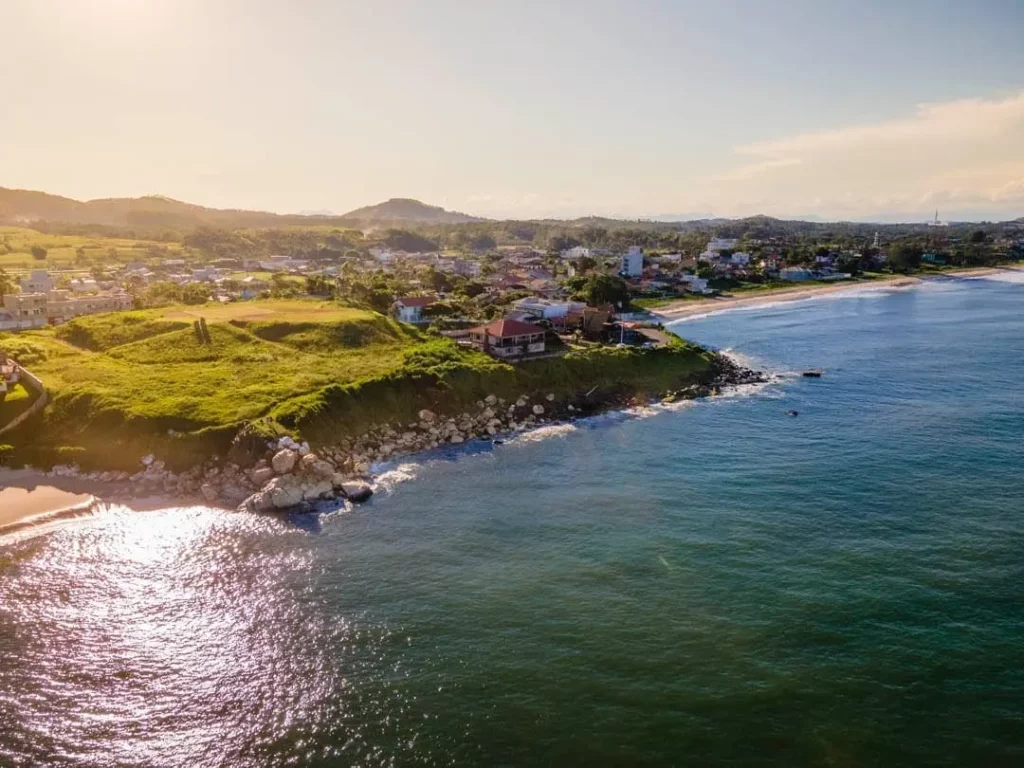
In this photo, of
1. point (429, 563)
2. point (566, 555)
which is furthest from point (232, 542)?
point (566, 555)

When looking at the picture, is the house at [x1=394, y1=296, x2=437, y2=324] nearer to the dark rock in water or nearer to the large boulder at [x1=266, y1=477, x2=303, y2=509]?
the dark rock in water

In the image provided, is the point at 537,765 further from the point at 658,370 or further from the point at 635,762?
the point at 658,370

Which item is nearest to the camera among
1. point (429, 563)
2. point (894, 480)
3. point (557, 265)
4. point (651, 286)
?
point (429, 563)

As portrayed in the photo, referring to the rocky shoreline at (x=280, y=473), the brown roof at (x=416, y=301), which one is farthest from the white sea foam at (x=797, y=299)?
the rocky shoreline at (x=280, y=473)

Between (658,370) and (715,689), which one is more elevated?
(658,370)

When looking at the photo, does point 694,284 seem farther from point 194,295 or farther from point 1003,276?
point 1003,276

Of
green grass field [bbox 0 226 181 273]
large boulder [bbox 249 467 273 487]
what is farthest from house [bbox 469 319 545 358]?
green grass field [bbox 0 226 181 273]

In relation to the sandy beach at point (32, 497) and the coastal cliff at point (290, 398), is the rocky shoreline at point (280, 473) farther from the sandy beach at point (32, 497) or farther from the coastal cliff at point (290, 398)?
the sandy beach at point (32, 497)
